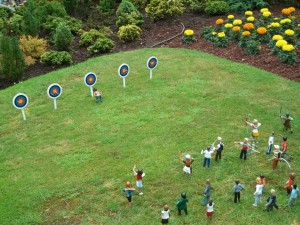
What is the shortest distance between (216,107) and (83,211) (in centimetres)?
734

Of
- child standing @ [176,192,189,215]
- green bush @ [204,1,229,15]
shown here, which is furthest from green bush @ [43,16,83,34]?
child standing @ [176,192,189,215]

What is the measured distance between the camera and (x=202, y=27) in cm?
2544

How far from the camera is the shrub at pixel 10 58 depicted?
1969cm

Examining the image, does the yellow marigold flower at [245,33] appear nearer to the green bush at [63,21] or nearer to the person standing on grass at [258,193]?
the green bush at [63,21]

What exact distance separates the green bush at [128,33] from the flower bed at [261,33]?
3.65m

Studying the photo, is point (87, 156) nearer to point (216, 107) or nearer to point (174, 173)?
point (174, 173)

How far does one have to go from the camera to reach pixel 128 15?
2581cm

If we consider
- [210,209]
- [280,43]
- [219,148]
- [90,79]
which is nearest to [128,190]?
[210,209]

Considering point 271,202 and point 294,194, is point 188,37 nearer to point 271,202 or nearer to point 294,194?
point 294,194

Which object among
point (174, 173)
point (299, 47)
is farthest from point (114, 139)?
point (299, 47)

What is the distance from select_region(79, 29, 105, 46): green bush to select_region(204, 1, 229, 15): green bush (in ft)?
22.9

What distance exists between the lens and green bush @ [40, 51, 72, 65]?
2158 cm

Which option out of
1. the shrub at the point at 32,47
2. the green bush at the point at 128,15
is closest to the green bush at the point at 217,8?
the green bush at the point at 128,15

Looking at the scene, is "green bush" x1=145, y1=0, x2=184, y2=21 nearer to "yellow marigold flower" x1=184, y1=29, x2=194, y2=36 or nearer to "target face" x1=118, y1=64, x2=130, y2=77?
"yellow marigold flower" x1=184, y1=29, x2=194, y2=36
